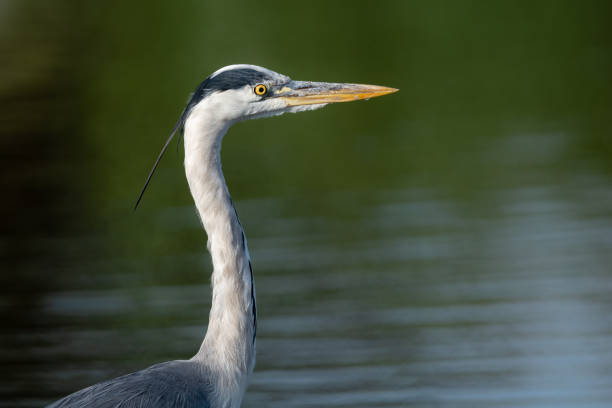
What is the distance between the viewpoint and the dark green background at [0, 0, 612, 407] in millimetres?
7465

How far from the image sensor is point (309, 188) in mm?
11391

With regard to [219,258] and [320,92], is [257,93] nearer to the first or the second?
[320,92]

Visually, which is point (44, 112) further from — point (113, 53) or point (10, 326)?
point (10, 326)

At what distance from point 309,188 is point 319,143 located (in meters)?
1.86

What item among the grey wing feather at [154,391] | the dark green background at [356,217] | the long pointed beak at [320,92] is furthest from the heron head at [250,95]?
the dark green background at [356,217]

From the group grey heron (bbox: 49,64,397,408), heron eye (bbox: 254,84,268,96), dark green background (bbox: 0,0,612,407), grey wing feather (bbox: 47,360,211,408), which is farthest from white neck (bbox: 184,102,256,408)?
dark green background (bbox: 0,0,612,407)

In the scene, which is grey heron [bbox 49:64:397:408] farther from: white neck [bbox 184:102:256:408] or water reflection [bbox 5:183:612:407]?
water reflection [bbox 5:183:612:407]

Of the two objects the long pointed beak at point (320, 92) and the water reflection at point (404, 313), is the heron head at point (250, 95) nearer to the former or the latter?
the long pointed beak at point (320, 92)

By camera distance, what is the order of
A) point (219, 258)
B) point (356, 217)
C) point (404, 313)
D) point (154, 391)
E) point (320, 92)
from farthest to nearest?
1. point (356, 217)
2. point (404, 313)
3. point (320, 92)
4. point (219, 258)
5. point (154, 391)

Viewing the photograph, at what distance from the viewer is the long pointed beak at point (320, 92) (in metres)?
5.33

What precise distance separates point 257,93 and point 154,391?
1428 millimetres

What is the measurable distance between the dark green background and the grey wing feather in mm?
1793

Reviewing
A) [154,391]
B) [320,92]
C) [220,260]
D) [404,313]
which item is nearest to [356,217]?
[404,313]

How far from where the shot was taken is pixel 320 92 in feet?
17.8
